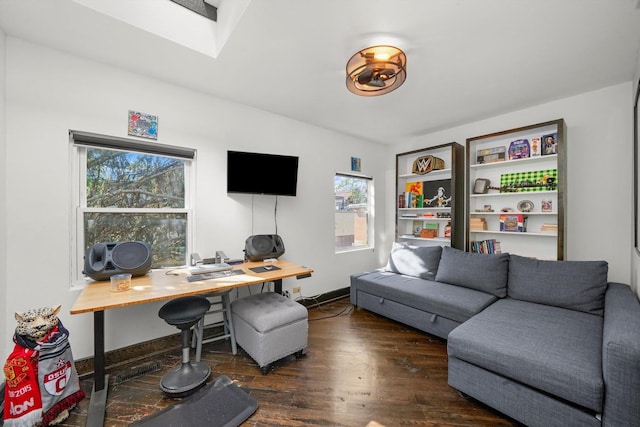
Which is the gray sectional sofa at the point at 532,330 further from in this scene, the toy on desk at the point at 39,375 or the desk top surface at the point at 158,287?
the toy on desk at the point at 39,375

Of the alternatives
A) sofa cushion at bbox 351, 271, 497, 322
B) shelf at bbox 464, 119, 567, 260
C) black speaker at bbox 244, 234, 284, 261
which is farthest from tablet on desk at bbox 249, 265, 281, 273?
shelf at bbox 464, 119, 567, 260

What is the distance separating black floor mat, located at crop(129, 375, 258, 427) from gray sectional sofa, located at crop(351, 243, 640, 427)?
58.2 inches

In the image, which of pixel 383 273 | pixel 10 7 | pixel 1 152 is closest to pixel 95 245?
pixel 1 152

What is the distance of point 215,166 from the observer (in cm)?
261

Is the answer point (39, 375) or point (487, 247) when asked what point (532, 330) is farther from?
point (39, 375)

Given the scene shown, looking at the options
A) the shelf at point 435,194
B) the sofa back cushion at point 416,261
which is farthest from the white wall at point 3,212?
the shelf at point 435,194

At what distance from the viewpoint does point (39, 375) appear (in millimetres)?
1454

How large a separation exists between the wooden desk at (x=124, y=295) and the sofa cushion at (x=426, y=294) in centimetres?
131

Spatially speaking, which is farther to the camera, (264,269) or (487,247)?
(487,247)

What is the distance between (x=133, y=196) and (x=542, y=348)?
10.9ft

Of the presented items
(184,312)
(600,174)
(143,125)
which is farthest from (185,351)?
(600,174)

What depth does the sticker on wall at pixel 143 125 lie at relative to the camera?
215cm

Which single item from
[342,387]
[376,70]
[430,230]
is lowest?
[342,387]

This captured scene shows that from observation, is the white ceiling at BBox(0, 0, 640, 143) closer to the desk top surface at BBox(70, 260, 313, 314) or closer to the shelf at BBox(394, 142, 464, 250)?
the shelf at BBox(394, 142, 464, 250)
